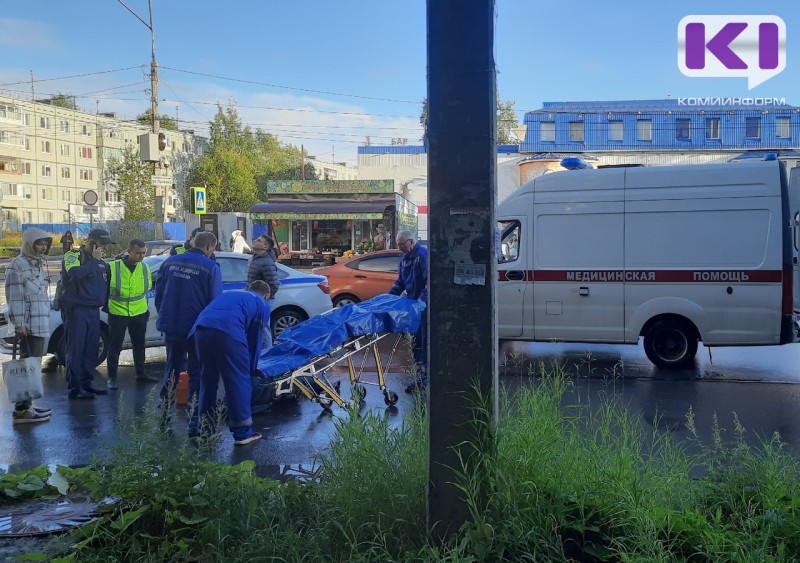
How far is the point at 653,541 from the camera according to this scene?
3.26 metres

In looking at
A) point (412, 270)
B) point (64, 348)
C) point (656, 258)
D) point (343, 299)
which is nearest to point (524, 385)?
point (412, 270)

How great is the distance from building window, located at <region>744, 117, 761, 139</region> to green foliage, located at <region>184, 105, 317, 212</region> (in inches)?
1320

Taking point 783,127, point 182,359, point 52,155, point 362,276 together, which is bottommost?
point 182,359

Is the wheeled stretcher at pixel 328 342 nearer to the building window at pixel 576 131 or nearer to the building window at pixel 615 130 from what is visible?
the building window at pixel 576 131

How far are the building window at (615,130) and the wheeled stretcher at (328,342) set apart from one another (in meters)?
47.6

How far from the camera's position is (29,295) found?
7.76 meters

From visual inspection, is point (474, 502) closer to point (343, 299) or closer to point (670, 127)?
point (343, 299)

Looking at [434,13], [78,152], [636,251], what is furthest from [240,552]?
[78,152]

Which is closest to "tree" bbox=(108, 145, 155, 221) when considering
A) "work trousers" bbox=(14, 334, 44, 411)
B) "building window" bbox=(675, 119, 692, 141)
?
"building window" bbox=(675, 119, 692, 141)

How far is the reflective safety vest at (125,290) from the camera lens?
9711 mm

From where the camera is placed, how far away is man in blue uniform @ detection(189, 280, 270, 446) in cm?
657

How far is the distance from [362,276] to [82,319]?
7009 mm

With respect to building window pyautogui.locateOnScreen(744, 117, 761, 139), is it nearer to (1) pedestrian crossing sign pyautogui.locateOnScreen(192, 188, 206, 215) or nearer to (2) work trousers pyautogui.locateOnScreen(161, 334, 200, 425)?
(1) pedestrian crossing sign pyautogui.locateOnScreen(192, 188, 206, 215)

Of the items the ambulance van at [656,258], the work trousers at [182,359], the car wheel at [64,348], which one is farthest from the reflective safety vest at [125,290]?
the ambulance van at [656,258]
